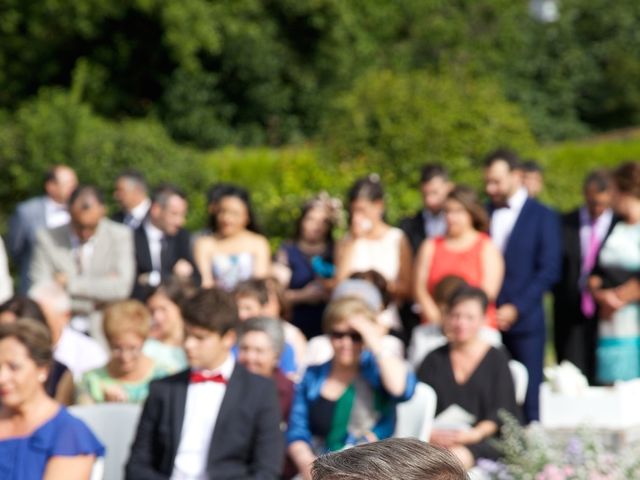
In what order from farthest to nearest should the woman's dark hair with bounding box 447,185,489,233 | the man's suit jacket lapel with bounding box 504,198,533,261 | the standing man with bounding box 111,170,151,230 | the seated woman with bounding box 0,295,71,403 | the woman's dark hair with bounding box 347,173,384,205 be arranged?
the standing man with bounding box 111,170,151,230, the woman's dark hair with bounding box 347,173,384,205, the man's suit jacket lapel with bounding box 504,198,533,261, the woman's dark hair with bounding box 447,185,489,233, the seated woman with bounding box 0,295,71,403

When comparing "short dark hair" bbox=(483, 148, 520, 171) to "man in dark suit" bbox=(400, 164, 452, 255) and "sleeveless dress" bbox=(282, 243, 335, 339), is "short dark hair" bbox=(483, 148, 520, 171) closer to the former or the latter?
"man in dark suit" bbox=(400, 164, 452, 255)

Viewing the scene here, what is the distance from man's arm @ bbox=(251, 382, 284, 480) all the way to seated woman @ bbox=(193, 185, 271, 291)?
3.15 meters

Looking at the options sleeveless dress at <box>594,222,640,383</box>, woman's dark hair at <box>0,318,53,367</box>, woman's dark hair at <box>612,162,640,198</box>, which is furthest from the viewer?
sleeveless dress at <box>594,222,640,383</box>

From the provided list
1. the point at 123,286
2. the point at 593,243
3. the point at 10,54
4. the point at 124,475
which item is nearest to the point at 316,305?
the point at 123,286

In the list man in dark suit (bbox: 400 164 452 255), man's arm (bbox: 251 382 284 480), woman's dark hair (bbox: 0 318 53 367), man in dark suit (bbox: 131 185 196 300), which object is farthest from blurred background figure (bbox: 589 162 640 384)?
woman's dark hair (bbox: 0 318 53 367)

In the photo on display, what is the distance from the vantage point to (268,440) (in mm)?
5543

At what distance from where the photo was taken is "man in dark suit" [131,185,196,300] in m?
9.02

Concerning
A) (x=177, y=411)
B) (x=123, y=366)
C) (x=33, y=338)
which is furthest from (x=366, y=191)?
(x=33, y=338)

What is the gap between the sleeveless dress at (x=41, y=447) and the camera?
16.0ft

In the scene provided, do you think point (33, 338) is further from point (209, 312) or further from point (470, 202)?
point (470, 202)

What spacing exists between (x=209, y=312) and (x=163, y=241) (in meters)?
3.58

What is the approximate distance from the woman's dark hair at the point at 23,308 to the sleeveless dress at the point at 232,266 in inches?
95.8

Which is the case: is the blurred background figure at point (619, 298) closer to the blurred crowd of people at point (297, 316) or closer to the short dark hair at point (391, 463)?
the blurred crowd of people at point (297, 316)

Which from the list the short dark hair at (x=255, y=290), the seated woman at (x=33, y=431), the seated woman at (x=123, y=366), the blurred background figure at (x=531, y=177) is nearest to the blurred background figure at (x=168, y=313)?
the short dark hair at (x=255, y=290)
